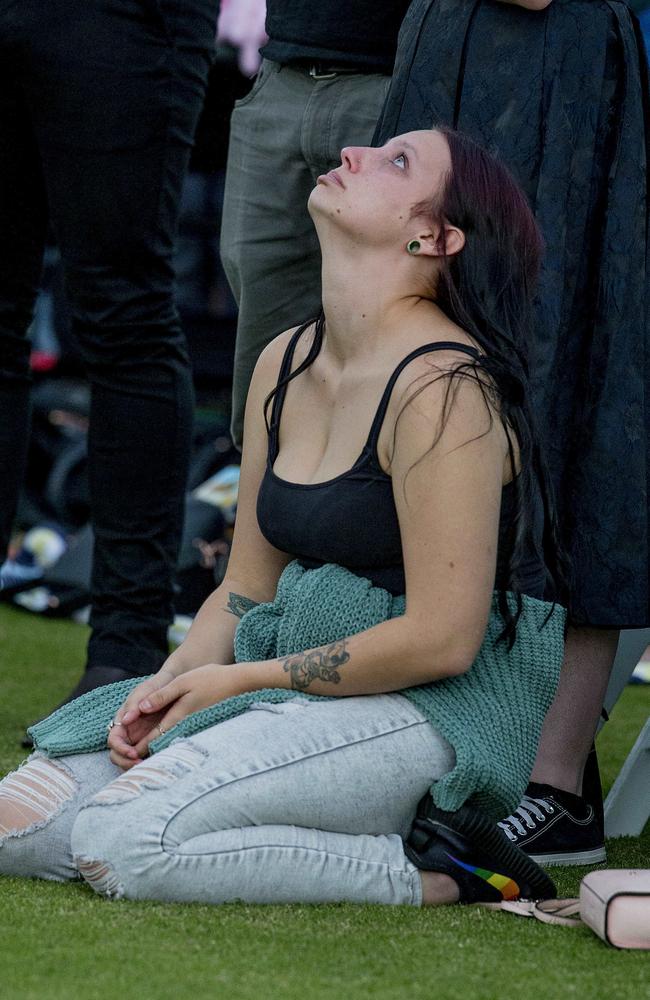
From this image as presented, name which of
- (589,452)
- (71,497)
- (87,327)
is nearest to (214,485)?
(71,497)

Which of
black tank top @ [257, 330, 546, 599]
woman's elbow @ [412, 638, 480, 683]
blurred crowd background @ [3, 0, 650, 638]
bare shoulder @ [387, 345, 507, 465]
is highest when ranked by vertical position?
bare shoulder @ [387, 345, 507, 465]

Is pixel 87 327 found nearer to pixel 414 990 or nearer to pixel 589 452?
pixel 589 452

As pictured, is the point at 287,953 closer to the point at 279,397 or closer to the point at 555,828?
the point at 555,828

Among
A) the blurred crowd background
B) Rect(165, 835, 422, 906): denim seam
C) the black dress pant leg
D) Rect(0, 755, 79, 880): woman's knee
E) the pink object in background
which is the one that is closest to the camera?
Rect(165, 835, 422, 906): denim seam

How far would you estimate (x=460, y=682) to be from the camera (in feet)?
5.19

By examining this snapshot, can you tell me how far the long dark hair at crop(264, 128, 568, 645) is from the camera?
5.27 ft

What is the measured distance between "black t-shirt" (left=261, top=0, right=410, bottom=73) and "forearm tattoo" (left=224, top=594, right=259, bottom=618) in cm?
83

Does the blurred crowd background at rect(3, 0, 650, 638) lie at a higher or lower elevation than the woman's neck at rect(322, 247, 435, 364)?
lower

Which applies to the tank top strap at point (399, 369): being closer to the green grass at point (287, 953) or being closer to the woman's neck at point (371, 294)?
the woman's neck at point (371, 294)

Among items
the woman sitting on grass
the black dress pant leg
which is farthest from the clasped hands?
the black dress pant leg

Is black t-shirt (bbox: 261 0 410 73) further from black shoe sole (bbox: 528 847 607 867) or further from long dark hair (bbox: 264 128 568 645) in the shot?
black shoe sole (bbox: 528 847 607 867)

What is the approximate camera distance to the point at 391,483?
1.58 metres

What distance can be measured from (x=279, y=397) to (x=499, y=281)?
31 centimetres

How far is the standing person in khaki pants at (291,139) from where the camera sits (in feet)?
6.95
